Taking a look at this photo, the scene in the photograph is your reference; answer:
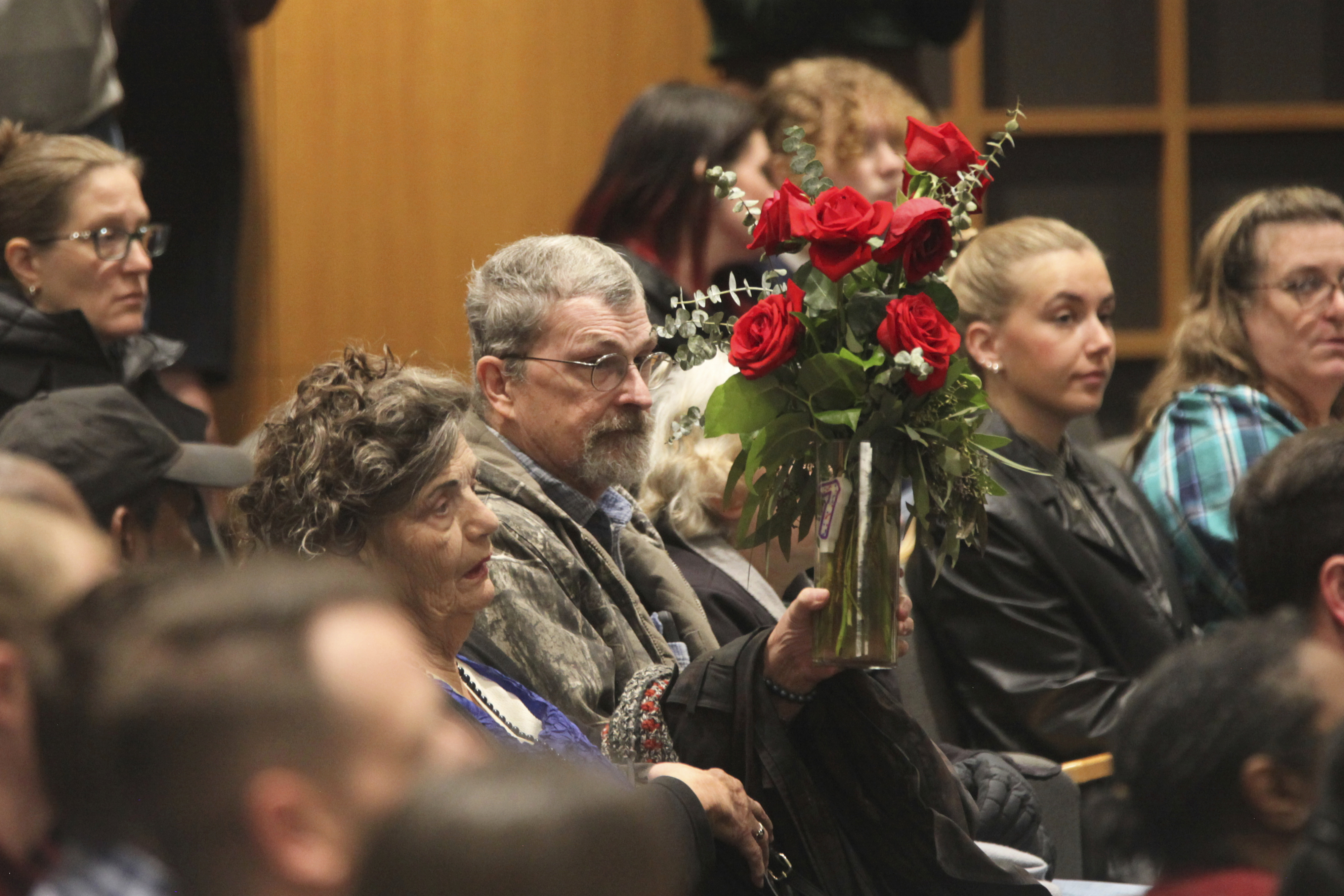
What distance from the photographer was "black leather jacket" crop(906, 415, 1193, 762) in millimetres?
3148

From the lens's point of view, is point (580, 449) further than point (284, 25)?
No

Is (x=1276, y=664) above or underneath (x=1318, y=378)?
above

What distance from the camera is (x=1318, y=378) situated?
3.68 metres

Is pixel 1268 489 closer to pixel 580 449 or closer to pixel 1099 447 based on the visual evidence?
pixel 580 449

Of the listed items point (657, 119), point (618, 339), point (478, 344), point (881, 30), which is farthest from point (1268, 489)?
point (881, 30)

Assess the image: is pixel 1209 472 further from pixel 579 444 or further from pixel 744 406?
pixel 744 406

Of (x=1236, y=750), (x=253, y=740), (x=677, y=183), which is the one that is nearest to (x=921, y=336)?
(x=1236, y=750)

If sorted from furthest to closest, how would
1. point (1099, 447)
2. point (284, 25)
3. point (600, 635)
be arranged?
point (284, 25) < point (1099, 447) < point (600, 635)

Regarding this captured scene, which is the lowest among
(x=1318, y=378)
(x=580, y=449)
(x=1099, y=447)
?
(x=1099, y=447)

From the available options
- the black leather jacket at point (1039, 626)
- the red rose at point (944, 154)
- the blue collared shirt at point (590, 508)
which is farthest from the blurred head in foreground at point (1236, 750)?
the black leather jacket at point (1039, 626)

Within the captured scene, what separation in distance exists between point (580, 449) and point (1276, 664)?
168 cm

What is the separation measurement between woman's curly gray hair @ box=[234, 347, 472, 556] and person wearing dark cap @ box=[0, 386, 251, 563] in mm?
549

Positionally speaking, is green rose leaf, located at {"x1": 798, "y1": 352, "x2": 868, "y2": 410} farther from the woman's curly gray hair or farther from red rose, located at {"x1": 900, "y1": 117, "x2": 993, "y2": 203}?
the woman's curly gray hair

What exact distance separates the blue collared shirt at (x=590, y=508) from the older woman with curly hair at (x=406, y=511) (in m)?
0.43
